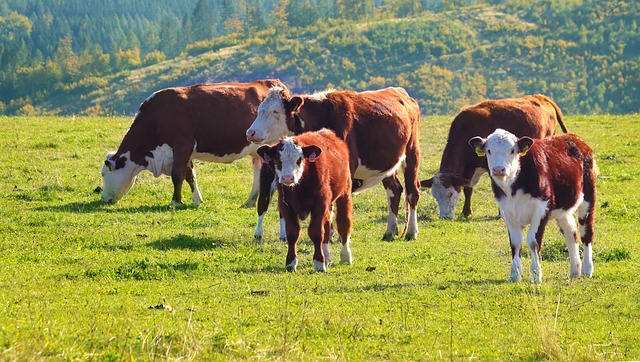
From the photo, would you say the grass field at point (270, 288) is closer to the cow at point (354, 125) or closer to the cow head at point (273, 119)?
the cow at point (354, 125)

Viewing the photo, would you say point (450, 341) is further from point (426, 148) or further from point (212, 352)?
point (426, 148)

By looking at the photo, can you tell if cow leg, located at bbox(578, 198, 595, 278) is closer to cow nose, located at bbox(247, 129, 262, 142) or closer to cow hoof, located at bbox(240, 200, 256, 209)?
cow nose, located at bbox(247, 129, 262, 142)

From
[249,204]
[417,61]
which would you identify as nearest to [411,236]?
[249,204]

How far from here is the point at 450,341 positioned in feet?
32.5

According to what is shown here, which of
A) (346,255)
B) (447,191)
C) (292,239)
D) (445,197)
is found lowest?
(445,197)

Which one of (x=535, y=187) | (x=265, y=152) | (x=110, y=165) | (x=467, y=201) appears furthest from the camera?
(x=467, y=201)

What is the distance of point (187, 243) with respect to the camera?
17.0m

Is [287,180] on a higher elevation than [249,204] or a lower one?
higher

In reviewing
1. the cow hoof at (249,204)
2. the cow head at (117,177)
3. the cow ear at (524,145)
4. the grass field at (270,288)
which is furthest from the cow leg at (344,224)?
the cow head at (117,177)

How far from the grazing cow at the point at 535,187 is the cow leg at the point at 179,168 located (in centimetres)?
850

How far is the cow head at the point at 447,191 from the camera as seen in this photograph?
21.1m

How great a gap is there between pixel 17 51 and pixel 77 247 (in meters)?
162

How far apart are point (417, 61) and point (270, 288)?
126 meters

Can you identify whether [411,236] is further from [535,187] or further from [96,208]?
[96,208]
